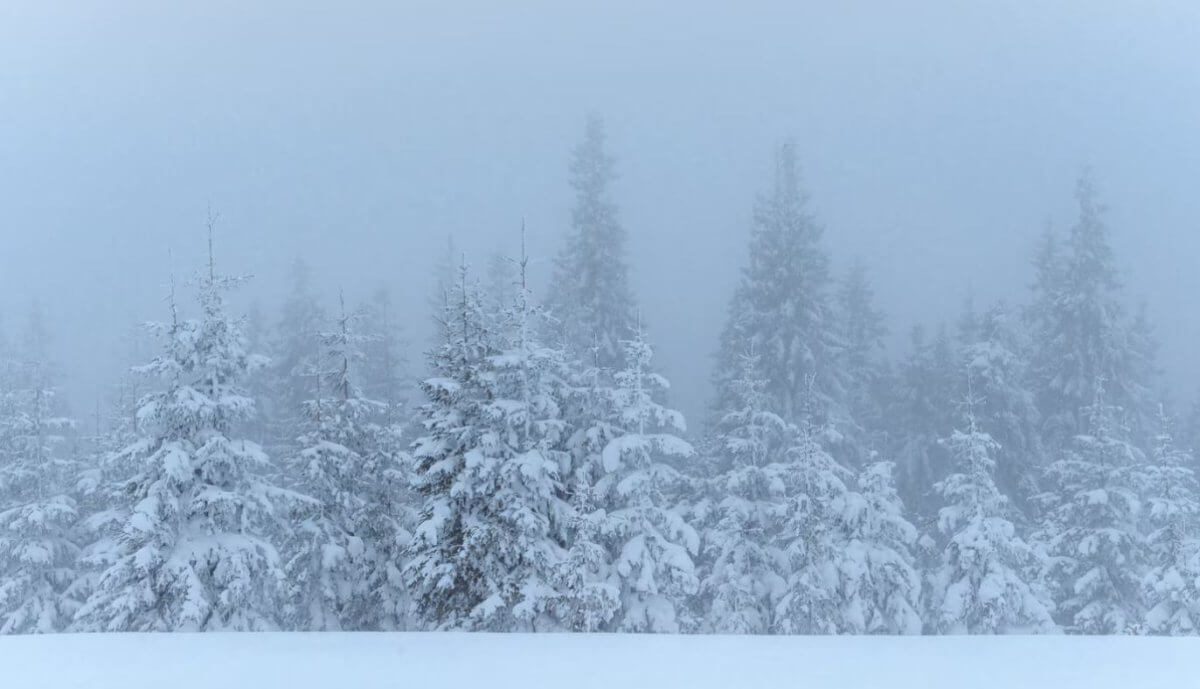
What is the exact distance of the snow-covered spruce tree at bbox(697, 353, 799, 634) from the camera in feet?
57.1

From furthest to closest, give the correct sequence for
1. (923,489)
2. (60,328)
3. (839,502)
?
1. (60,328)
2. (923,489)
3. (839,502)

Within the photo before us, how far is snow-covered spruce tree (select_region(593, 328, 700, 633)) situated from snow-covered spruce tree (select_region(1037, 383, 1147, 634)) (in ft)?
31.3

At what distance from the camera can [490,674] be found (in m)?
4.93

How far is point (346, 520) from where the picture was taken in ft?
54.9

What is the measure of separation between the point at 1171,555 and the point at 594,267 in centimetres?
1950


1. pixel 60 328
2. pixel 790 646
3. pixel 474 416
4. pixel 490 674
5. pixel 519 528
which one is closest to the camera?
pixel 490 674

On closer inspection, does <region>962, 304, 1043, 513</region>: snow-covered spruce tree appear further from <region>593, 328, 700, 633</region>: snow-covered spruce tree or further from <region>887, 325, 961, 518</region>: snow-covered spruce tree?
<region>593, 328, 700, 633</region>: snow-covered spruce tree

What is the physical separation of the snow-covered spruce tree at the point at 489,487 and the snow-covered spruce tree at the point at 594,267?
1073 cm

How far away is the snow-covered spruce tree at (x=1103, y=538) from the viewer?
61.9 ft

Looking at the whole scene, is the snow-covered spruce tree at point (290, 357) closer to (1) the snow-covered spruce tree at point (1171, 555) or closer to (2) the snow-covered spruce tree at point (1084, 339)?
(1) the snow-covered spruce tree at point (1171, 555)

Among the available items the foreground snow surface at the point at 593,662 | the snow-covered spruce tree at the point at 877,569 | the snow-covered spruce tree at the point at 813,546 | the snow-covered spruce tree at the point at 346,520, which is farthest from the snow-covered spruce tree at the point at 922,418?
the foreground snow surface at the point at 593,662

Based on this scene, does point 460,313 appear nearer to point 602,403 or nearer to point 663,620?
point 602,403

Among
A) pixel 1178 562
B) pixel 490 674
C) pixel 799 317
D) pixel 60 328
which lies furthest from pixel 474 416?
pixel 60 328

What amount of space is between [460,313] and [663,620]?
6.79m
